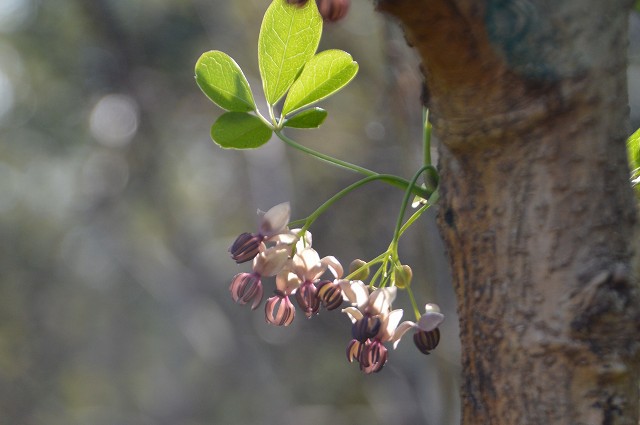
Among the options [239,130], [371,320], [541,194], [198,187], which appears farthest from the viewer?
[198,187]

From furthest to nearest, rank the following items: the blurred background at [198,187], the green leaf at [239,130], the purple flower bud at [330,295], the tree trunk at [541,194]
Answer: the blurred background at [198,187]
the green leaf at [239,130]
the purple flower bud at [330,295]
the tree trunk at [541,194]

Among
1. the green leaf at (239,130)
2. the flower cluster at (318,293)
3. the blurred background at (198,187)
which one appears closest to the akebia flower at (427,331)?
the flower cluster at (318,293)

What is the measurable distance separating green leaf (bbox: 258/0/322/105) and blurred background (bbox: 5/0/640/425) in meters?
2.34

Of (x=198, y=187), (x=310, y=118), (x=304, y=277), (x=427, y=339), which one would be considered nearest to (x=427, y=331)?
(x=427, y=339)

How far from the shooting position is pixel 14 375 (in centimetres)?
1135

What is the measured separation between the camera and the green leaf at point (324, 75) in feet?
2.57

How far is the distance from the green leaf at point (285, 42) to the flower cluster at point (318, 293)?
5.5 inches

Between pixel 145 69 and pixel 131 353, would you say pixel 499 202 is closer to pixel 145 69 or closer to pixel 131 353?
pixel 145 69

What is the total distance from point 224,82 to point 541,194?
0.35 m

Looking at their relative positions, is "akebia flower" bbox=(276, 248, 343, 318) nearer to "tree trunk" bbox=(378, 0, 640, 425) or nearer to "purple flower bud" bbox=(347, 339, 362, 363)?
"purple flower bud" bbox=(347, 339, 362, 363)

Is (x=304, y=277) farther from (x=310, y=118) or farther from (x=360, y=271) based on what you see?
(x=310, y=118)

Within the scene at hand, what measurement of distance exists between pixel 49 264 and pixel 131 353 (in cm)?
301

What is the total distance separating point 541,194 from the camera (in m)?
0.53

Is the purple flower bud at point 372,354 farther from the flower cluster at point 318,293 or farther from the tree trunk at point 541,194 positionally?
the tree trunk at point 541,194
